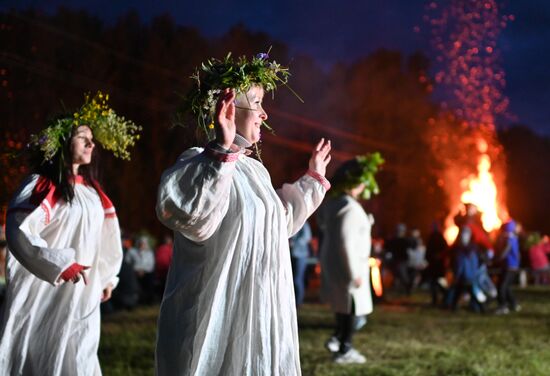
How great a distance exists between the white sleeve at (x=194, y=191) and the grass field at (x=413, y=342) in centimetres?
487

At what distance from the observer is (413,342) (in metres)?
10.5

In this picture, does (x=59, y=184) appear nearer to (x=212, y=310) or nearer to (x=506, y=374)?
(x=212, y=310)

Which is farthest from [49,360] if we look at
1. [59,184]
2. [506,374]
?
[506,374]

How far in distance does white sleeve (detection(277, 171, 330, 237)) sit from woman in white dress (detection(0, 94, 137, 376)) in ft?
5.08

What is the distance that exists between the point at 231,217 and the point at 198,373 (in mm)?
771

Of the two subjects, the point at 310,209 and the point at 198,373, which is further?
the point at 310,209

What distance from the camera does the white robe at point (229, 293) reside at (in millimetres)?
3857

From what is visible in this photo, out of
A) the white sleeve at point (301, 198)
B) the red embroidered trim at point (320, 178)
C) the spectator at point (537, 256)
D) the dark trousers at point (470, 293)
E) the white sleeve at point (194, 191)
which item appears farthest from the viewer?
the spectator at point (537, 256)

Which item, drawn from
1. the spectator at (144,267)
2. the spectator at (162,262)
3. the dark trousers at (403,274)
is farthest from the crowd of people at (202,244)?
the dark trousers at (403,274)

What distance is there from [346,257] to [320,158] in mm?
4298

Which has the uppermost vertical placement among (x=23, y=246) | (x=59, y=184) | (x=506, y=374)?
(x=59, y=184)

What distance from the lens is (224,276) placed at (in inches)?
154

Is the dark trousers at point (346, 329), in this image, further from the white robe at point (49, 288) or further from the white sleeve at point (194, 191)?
the white sleeve at point (194, 191)

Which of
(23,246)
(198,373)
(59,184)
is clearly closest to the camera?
(198,373)
